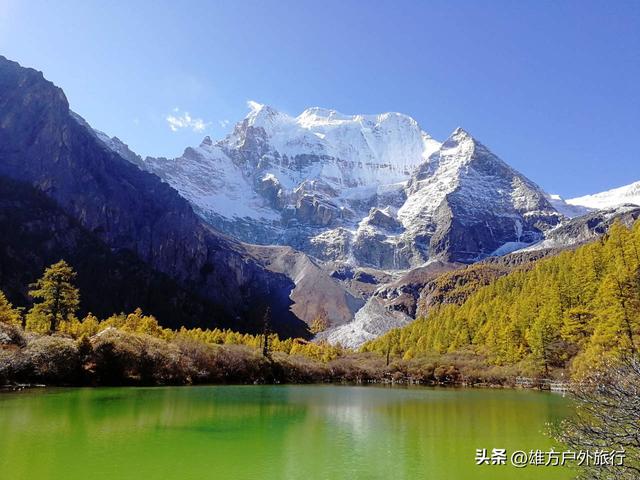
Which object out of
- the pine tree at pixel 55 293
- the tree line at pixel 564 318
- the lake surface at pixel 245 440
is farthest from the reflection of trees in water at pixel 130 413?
the pine tree at pixel 55 293

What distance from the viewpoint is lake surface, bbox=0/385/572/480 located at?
19.3 metres

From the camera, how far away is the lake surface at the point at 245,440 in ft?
63.4

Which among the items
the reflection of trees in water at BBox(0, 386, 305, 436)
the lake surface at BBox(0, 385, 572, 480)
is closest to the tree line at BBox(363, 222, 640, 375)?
the lake surface at BBox(0, 385, 572, 480)

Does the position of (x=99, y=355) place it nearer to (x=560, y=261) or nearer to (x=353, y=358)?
(x=353, y=358)

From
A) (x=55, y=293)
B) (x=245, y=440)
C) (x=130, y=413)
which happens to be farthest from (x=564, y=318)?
(x=55, y=293)

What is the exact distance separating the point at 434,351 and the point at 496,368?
31.4m

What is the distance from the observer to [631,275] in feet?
208

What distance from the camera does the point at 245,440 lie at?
1032 inches

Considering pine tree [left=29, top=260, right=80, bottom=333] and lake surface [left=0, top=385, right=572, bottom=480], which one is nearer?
lake surface [left=0, top=385, right=572, bottom=480]

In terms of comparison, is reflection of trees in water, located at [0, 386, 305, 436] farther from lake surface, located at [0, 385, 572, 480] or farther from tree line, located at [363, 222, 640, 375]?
tree line, located at [363, 222, 640, 375]

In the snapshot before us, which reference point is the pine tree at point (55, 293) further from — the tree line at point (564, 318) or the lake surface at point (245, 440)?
the tree line at point (564, 318)

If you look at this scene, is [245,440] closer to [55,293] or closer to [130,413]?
[130,413]

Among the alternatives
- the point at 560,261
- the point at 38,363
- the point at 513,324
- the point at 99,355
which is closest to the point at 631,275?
the point at 513,324

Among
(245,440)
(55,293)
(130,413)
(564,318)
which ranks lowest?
(130,413)
